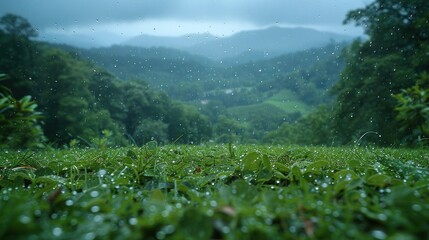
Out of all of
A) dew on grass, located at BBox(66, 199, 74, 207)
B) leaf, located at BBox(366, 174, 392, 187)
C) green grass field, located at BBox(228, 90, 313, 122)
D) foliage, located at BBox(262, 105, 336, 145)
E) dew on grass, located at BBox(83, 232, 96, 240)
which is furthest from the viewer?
green grass field, located at BBox(228, 90, 313, 122)

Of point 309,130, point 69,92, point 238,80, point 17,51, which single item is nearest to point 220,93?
point 238,80

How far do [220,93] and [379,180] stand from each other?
34373mm

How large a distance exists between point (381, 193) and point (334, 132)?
15.8 metres

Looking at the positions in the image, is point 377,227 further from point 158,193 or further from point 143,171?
point 143,171

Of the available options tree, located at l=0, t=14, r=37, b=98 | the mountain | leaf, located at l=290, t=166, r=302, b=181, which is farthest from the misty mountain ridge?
leaf, located at l=290, t=166, r=302, b=181

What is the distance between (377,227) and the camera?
0.74 metres

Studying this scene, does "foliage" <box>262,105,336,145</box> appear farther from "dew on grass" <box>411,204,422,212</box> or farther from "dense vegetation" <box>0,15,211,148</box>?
"dew on grass" <box>411,204,422,212</box>

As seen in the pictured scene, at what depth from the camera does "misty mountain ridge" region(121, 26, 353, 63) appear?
2236 cm

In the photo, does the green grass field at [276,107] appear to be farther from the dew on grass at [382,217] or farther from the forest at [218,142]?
the dew on grass at [382,217]

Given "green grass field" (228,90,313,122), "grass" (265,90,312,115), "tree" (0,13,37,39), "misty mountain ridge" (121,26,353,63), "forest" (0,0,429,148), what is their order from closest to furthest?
"forest" (0,0,429,148) < "tree" (0,13,37,39) < "misty mountain ridge" (121,26,353,63) < "green grass field" (228,90,313,122) < "grass" (265,90,312,115)

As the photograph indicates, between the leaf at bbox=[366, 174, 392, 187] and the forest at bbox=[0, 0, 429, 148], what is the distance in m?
0.84

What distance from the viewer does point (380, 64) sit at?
13336 millimetres

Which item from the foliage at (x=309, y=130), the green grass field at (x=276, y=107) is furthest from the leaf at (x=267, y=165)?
the green grass field at (x=276, y=107)

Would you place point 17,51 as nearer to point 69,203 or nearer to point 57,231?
point 69,203
